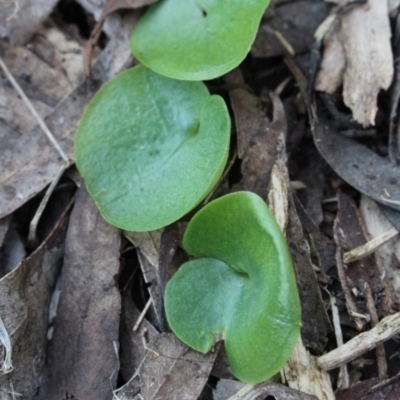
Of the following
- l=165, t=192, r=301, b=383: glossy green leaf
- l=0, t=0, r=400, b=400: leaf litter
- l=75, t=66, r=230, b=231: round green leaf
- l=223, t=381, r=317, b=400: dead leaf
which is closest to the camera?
l=165, t=192, r=301, b=383: glossy green leaf

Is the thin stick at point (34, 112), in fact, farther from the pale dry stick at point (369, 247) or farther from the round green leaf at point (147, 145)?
the pale dry stick at point (369, 247)

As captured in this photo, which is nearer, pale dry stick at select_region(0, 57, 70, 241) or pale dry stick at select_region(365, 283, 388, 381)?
pale dry stick at select_region(365, 283, 388, 381)

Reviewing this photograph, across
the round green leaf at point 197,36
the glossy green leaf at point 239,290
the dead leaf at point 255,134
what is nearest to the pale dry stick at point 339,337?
the glossy green leaf at point 239,290

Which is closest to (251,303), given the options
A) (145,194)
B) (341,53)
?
(145,194)

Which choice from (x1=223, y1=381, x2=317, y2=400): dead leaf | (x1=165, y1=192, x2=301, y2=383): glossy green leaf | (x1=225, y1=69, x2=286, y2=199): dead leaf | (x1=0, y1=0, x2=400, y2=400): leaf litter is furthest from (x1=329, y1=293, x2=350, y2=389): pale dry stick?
(x1=225, y1=69, x2=286, y2=199): dead leaf

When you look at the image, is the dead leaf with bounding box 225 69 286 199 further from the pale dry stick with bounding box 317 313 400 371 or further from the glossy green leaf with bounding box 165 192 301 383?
the pale dry stick with bounding box 317 313 400 371

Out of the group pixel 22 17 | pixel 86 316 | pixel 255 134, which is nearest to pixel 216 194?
pixel 255 134
